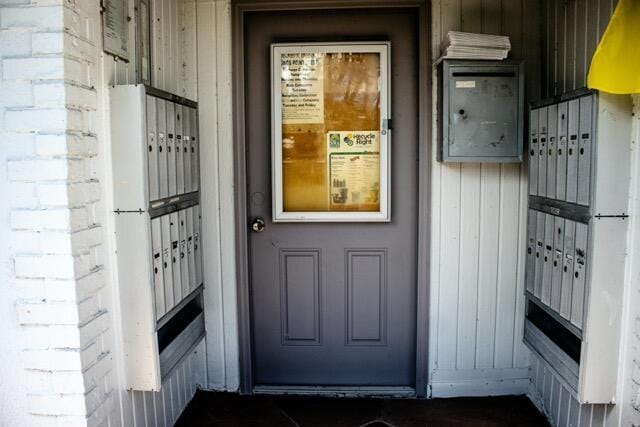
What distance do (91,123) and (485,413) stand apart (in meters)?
2.61

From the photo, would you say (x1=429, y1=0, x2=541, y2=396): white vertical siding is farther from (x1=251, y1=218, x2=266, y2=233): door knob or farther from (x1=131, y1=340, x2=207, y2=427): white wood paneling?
(x1=131, y1=340, x2=207, y2=427): white wood paneling

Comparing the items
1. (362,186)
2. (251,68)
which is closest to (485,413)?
(362,186)

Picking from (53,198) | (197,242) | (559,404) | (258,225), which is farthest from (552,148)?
(53,198)

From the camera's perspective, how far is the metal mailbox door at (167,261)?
250 centimetres

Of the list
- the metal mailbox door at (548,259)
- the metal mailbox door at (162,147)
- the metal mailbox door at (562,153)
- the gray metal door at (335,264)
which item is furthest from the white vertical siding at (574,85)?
the metal mailbox door at (162,147)

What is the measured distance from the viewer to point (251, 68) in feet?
10.5

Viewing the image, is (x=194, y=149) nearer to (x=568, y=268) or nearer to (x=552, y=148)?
(x=552, y=148)

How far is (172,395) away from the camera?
2945 millimetres

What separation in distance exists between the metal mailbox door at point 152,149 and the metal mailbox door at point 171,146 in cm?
18

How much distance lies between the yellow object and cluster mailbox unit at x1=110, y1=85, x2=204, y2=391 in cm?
185

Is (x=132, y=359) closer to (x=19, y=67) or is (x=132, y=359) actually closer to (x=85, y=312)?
(x=85, y=312)

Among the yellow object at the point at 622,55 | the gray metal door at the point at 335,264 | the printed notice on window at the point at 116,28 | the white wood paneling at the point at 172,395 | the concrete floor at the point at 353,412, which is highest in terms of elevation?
the printed notice on window at the point at 116,28

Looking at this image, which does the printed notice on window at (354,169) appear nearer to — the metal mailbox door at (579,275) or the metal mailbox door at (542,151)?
the metal mailbox door at (542,151)

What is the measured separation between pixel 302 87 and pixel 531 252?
1595mm
